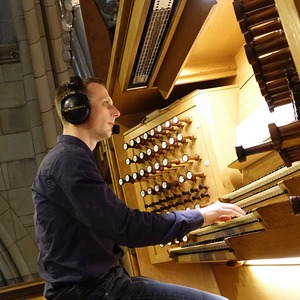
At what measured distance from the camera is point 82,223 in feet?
5.12

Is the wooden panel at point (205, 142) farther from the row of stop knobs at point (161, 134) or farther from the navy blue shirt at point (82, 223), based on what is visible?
the navy blue shirt at point (82, 223)

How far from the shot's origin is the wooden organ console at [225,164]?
1.09 metres

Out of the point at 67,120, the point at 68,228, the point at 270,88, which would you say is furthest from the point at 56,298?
the point at 270,88

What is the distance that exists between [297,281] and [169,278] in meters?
0.87

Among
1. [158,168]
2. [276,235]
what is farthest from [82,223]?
[158,168]

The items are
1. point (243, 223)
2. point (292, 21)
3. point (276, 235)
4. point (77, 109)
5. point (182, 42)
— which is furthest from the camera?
point (182, 42)

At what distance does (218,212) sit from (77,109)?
65 centimetres

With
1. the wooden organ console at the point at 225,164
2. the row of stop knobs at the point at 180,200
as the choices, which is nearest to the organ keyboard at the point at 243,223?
the wooden organ console at the point at 225,164

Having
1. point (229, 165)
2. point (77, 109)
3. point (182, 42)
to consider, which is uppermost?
point (182, 42)

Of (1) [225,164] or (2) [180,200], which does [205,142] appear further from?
(2) [180,200]

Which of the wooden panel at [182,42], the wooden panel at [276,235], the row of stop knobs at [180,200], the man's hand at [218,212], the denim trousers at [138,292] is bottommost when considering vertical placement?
the denim trousers at [138,292]

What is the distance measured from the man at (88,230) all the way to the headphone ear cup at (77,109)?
0.15m

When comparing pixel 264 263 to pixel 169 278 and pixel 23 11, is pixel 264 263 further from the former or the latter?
pixel 23 11

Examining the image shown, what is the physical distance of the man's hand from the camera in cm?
170
